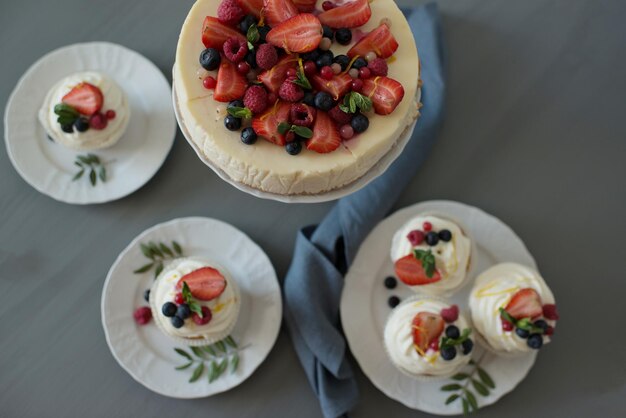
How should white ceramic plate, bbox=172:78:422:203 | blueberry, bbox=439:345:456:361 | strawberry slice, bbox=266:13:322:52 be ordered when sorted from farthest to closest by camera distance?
blueberry, bbox=439:345:456:361, white ceramic plate, bbox=172:78:422:203, strawberry slice, bbox=266:13:322:52

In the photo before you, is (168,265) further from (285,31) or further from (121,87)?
(285,31)

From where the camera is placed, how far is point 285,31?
4.62 ft

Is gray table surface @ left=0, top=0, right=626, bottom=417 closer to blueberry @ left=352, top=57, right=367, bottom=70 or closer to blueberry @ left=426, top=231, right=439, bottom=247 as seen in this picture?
blueberry @ left=426, top=231, right=439, bottom=247

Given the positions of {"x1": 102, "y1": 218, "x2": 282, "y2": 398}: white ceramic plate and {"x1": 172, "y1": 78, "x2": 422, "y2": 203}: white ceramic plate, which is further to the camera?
{"x1": 102, "y1": 218, "x2": 282, "y2": 398}: white ceramic plate


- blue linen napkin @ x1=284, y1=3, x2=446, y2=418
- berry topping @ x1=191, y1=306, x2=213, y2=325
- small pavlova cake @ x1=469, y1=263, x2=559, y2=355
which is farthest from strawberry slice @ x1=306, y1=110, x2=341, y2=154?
small pavlova cake @ x1=469, y1=263, x2=559, y2=355

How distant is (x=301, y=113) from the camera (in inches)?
56.2

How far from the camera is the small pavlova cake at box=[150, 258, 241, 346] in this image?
1747 mm

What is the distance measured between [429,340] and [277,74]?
0.88m

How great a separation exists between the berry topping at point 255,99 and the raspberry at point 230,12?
175 millimetres

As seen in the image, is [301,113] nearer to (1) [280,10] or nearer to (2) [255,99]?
(2) [255,99]

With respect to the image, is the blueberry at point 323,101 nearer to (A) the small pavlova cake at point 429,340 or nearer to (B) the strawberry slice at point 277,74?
(B) the strawberry slice at point 277,74

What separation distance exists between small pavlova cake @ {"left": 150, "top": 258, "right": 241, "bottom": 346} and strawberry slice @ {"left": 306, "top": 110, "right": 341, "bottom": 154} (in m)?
0.56

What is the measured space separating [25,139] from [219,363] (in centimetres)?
98

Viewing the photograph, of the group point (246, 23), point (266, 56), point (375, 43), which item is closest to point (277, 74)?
point (266, 56)
